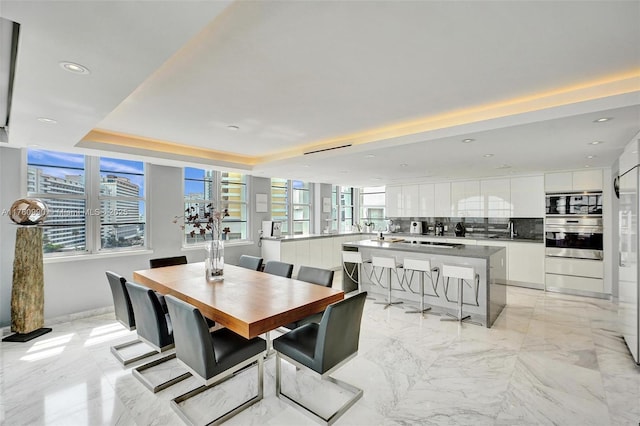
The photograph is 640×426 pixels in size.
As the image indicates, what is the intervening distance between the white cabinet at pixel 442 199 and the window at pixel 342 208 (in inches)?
109

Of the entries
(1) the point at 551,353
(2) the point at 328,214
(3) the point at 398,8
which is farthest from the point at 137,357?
(2) the point at 328,214

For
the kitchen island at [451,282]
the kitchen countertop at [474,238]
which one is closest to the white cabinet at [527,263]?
the kitchen countertop at [474,238]

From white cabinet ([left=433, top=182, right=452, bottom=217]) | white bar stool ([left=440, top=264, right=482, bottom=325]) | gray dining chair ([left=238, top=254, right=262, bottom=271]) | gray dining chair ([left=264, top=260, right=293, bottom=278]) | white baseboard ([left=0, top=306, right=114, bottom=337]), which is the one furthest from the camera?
white cabinet ([left=433, top=182, right=452, bottom=217])

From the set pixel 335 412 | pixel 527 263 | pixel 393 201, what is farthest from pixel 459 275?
pixel 393 201

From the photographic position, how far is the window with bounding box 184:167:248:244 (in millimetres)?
5570

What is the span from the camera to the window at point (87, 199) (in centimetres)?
409

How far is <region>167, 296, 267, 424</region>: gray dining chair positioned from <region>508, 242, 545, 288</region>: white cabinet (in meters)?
5.60

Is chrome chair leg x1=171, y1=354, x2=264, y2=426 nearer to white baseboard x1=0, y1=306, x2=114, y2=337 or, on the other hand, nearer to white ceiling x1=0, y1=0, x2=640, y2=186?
white ceiling x1=0, y1=0, x2=640, y2=186

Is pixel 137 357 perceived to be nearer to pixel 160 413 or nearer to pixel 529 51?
pixel 160 413

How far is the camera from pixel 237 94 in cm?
265

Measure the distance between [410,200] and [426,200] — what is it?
42 centimetres

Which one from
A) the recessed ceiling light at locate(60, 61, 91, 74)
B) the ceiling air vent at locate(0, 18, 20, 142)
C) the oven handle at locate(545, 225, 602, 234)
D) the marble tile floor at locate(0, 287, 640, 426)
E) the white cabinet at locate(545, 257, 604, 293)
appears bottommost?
the marble tile floor at locate(0, 287, 640, 426)

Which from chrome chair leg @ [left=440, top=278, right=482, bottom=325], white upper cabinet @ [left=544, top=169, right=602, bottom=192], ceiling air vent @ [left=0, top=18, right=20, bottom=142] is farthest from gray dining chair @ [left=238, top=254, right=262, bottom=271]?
white upper cabinet @ [left=544, top=169, right=602, bottom=192]

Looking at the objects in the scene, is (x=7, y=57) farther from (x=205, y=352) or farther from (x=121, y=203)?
(x=121, y=203)
